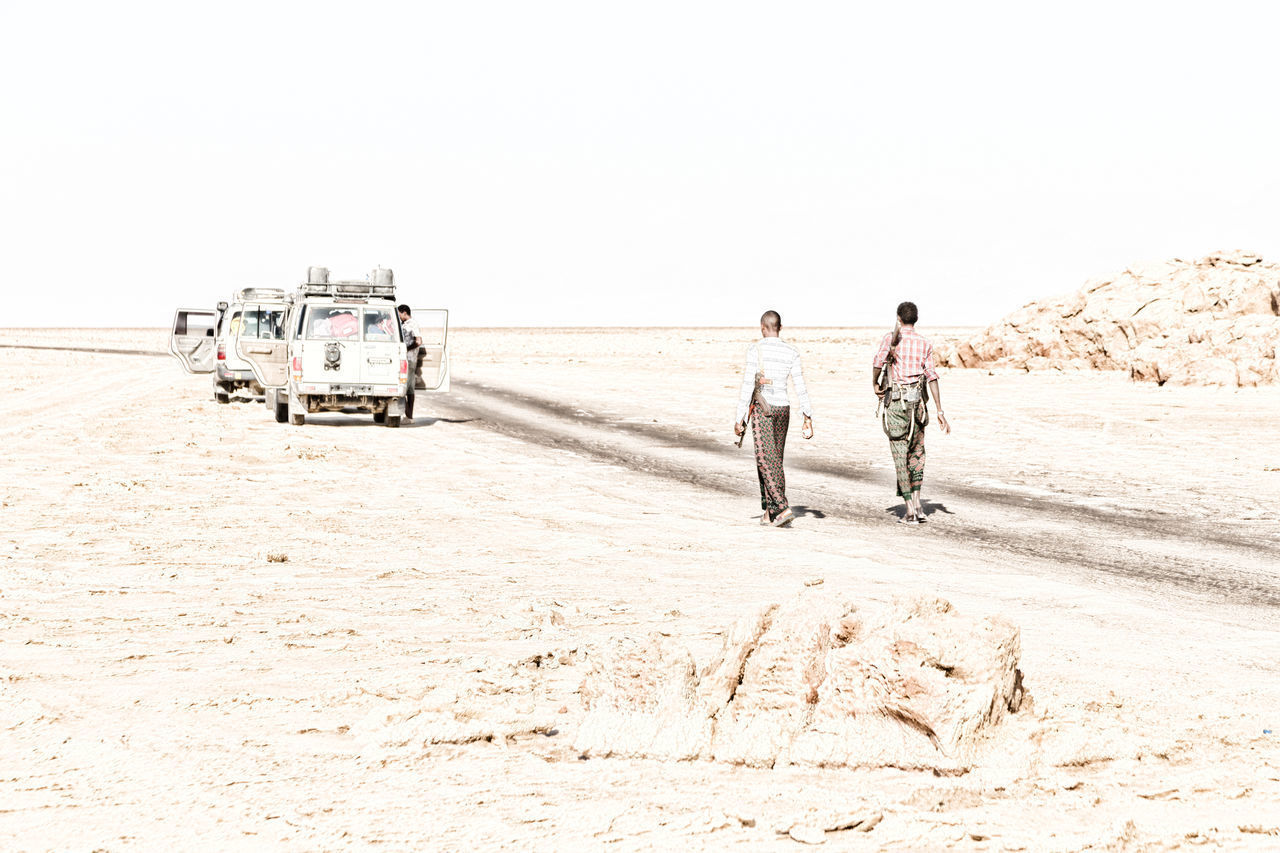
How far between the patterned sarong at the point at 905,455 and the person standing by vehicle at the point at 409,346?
11.2 m

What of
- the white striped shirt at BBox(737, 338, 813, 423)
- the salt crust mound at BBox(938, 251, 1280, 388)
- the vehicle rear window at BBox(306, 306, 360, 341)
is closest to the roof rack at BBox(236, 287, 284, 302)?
the vehicle rear window at BBox(306, 306, 360, 341)

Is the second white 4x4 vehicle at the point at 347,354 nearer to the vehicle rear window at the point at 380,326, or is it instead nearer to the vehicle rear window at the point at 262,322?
the vehicle rear window at the point at 380,326

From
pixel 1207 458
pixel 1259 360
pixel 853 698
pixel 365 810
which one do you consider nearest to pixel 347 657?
pixel 365 810

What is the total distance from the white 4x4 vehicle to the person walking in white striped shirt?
15484 mm

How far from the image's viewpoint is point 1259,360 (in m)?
29.6

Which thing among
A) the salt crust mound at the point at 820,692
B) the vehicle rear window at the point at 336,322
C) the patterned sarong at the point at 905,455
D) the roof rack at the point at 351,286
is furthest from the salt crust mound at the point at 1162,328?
the salt crust mound at the point at 820,692

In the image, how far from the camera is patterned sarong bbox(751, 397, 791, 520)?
37.3 ft

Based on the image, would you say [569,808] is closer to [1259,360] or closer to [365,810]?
[365,810]

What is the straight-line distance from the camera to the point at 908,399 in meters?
12.1

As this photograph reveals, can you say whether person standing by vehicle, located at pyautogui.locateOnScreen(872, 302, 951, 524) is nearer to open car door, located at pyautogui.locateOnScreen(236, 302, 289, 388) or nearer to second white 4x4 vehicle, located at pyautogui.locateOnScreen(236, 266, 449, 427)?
second white 4x4 vehicle, located at pyautogui.locateOnScreen(236, 266, 449, 427)

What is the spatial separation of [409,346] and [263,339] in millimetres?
4280

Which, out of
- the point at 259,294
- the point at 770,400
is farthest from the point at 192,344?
the point at 770,400

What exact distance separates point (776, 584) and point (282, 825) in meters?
5.02

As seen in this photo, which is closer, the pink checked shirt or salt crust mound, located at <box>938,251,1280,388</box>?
the pink checked shirt
